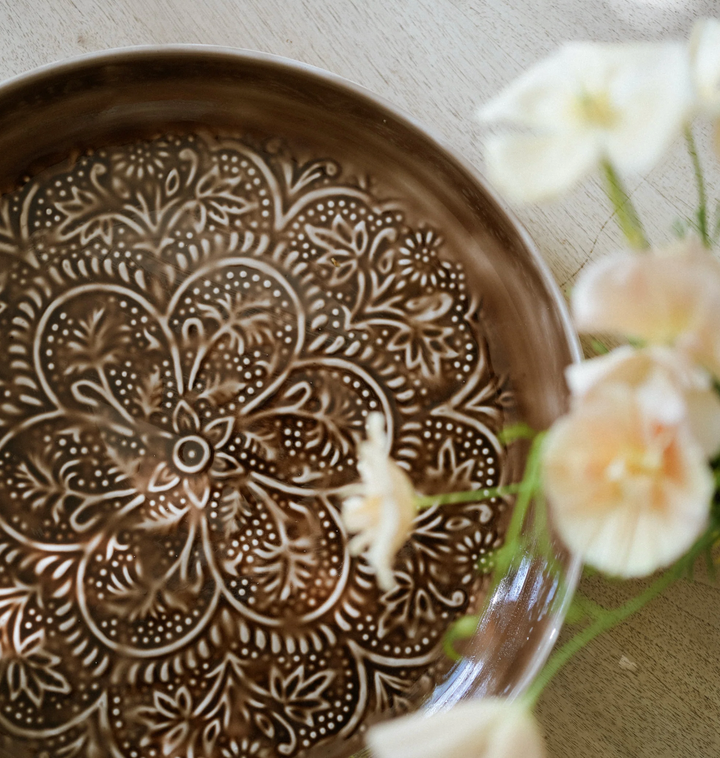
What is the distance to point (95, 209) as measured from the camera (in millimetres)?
475

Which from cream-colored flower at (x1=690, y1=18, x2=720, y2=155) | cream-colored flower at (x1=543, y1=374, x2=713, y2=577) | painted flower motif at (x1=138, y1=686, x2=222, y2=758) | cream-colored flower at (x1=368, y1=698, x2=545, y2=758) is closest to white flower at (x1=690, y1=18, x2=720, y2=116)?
cream-colored flower at (x1=690, y1=18, x2=720, y2=155)

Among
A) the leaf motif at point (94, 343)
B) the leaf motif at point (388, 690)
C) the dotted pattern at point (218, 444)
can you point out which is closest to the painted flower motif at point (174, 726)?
the dotted pattern at point (218, 444)

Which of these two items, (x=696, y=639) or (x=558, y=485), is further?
(x=696, y=639)

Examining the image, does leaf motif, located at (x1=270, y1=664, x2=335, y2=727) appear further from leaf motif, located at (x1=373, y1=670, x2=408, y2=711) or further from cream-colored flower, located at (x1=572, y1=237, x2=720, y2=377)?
cream-colored flower, located at (x1=572, y1=237, x2=720, y2=377)

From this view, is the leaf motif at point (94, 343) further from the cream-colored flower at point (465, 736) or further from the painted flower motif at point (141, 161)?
the cream-colored flower at point (465, 736)

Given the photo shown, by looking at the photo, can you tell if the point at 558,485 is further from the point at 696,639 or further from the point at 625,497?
the point at 696,639

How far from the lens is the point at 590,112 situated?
21cm

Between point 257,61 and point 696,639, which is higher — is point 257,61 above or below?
above

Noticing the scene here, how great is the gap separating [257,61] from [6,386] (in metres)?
Answer: 0.29

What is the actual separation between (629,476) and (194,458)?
34 centimetres

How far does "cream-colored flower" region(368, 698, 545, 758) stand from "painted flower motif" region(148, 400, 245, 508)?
0.27 meters

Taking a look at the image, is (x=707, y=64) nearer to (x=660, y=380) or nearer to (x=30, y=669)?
(x=660, y=380)

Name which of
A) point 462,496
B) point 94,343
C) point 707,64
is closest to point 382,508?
point 462,496

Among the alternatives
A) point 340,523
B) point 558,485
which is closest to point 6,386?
point 340,523
